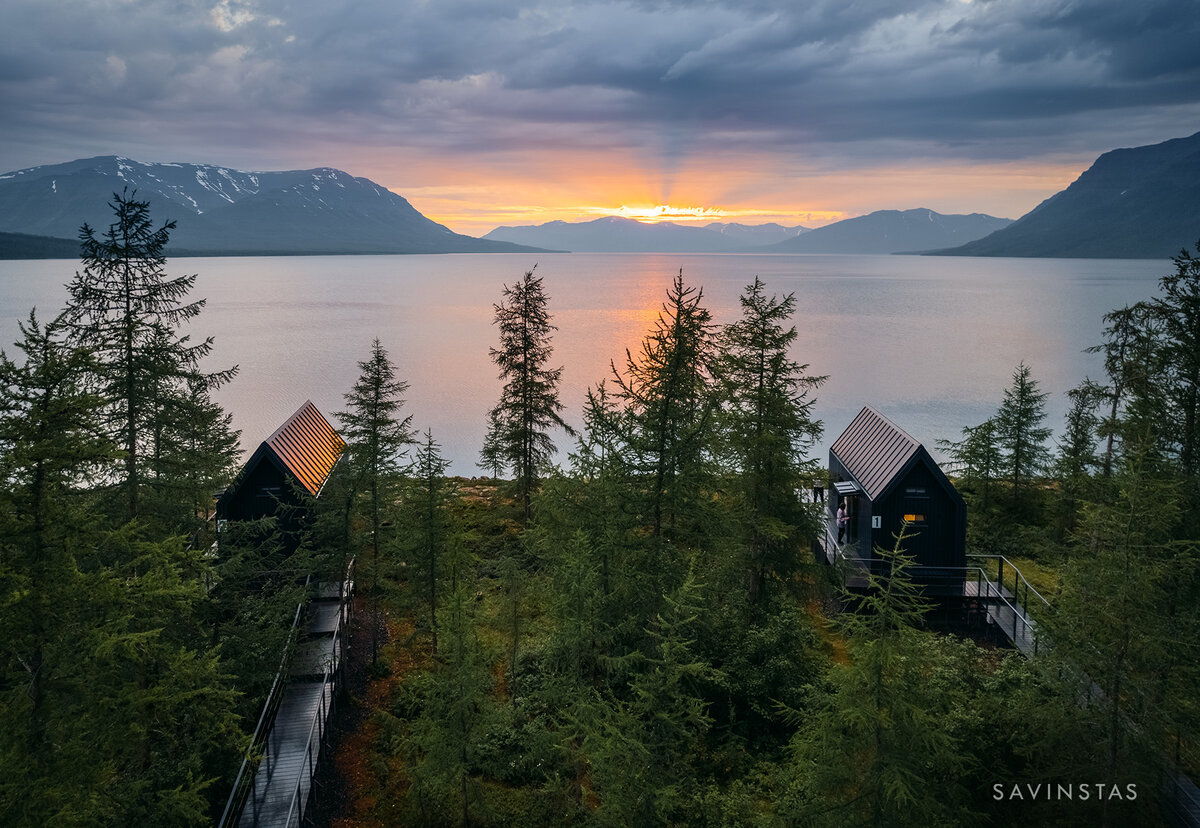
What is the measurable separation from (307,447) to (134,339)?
9846 mm

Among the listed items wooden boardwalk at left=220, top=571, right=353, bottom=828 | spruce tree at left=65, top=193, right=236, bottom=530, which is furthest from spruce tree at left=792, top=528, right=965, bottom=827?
spruce tree at left=65, top=193, right=236, bottom=530

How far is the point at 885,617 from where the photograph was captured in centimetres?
999

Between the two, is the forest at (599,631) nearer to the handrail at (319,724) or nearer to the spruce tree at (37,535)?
the spruce tree at (37,535)

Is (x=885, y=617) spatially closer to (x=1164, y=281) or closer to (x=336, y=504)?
(x=336, y=504)

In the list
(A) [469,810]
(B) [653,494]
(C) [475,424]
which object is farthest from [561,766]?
(C) [475,424]

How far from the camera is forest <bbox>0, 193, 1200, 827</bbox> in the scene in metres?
10.0

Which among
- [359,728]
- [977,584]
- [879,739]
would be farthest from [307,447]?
[977,584]

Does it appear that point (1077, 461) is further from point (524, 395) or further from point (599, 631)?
point (599, 631)

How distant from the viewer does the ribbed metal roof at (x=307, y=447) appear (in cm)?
2362

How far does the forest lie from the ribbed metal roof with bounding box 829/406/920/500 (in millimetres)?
4107

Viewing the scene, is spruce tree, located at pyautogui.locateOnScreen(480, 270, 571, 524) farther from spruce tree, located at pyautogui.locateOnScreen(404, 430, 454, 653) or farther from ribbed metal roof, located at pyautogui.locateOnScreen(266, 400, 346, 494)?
Answer: spruce tree, located at pyautogui.locateOnScreen(404, 430, 454, 653)

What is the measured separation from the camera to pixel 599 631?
1290cm

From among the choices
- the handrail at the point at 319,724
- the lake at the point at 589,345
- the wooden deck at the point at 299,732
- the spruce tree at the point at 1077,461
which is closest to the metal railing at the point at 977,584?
the spruce tree at the point at 1077,461

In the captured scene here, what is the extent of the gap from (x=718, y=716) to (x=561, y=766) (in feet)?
13.0
